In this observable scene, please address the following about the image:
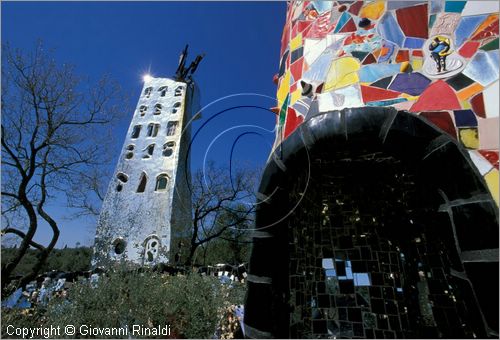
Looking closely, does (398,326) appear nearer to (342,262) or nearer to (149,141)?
(342,262)

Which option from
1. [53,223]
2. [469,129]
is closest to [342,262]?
[469,129]

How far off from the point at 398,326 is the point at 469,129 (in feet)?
8.73

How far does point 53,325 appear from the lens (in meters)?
4.12

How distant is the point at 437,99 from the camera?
7.72 ft

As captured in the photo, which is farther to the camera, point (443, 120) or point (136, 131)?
point (136, 131)

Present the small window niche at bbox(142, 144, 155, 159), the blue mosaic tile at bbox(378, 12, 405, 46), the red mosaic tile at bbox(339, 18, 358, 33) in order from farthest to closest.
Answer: the small window niche at bbox(142, 144, 155, 159)
the red mosaic tile at bbox(339, 18, 358, 33)
the blue mosaic tile at bbox(378, 12, 405, 46)

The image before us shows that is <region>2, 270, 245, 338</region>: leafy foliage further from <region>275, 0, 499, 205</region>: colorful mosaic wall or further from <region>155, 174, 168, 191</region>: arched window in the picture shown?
<region>155, 174, 168, 191</region>: arched window

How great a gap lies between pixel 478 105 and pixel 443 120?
0.89ft

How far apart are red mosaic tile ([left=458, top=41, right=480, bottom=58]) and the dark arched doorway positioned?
740mm

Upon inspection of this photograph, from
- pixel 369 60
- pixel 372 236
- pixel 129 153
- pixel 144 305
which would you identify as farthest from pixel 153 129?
pixel 369 60

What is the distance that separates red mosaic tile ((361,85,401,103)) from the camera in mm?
2514

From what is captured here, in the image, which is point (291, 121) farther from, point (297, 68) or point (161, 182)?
point (161, 182)

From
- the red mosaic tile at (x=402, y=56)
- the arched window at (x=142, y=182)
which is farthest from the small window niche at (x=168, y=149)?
the red mosaic tile at (x=402, y=56)
